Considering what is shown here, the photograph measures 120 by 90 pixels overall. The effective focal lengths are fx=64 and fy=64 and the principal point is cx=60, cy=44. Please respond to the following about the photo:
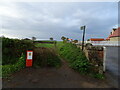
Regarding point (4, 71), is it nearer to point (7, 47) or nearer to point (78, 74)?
point (7, 47)

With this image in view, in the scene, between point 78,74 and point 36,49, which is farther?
point 36,49

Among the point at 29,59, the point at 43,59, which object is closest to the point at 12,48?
the point at 29,59

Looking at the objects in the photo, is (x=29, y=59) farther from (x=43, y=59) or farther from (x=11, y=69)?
(x=11, y=69)

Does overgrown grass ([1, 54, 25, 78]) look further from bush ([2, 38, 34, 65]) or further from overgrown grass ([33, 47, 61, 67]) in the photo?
bush ([2, 38, 34, 65])

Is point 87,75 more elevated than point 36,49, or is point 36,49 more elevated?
point 36,49

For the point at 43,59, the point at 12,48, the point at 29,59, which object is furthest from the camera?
the point at 12,48

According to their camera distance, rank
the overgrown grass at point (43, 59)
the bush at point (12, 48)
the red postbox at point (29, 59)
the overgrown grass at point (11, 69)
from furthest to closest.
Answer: the bush at point (12, 48) < the overgrown grass at point (43, 59) < the red postbox at point (29, 59) < the overgrown grass at point (11, 69)

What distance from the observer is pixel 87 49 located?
425 centimetres

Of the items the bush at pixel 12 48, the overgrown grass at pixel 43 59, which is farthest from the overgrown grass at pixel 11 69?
the bush at pixel 12 48

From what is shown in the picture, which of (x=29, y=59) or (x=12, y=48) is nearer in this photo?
(x=29, y=59)

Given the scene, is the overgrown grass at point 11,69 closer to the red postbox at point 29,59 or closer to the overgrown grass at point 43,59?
the red postbox at point 29,59

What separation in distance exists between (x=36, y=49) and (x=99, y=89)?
3.96 meters

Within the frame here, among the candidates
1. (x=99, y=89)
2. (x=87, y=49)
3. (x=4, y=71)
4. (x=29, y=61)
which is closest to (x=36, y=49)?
(x=29, y=61)

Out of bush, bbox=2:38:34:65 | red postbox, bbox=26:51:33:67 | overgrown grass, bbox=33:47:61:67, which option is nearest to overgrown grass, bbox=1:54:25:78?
red postbox, bbox=26:51:33:67
